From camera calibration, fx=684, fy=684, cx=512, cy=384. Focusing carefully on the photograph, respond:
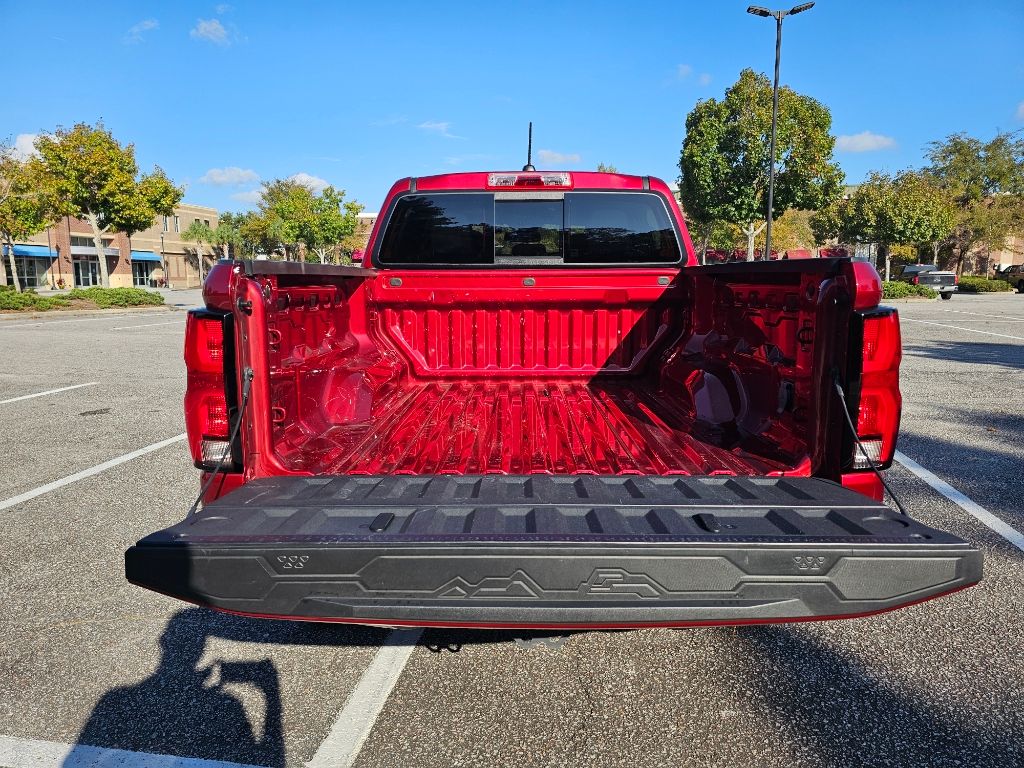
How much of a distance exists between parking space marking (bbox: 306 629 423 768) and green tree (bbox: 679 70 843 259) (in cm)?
3436

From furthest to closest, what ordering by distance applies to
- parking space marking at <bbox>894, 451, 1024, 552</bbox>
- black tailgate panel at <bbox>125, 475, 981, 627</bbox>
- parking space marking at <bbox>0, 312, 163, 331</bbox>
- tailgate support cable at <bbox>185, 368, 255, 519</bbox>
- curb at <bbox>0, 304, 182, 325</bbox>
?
curb at <bbox>0, 304, 182, 325</bbox>, parking space marking at <bbox>0, 312, 163, 331</bbox>, parking space marking at <bbox>894, 451, 1024, 552</bbox>, tailgate support cable at <bbox>185, 368, 255, 519</bbox>, black tailgate panel at <bbox>125, 475, 981, 627</bbox>

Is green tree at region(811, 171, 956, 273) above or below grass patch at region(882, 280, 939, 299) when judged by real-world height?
above

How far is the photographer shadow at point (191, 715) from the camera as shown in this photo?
2379 mm

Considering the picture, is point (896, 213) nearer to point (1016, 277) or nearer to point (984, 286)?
point (984, 286)

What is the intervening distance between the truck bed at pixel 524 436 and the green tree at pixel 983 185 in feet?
190

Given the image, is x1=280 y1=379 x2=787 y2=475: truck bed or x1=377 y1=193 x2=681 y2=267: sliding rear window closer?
x1=280 y1=379 x2=787 y2=475: truck bed

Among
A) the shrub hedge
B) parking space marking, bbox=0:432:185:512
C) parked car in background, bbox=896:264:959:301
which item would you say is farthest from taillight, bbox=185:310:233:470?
parked car in background, bbox=896:264:959:301

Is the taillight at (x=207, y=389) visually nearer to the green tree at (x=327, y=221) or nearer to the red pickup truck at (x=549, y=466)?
the red pickup truck at (x=549, y=466)

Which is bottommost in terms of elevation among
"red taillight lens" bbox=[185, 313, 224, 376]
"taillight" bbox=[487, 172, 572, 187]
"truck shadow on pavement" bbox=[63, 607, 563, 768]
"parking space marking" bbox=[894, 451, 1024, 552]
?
"truck shadow on pavement" bbox=[63, 607, 563, 768]

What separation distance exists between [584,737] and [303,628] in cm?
148

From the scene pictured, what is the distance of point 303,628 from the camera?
323 centimetres

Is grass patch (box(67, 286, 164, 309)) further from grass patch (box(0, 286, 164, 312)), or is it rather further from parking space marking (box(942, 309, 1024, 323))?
parking space marking (box(942, 309, 1024, 323))

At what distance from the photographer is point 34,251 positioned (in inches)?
2183

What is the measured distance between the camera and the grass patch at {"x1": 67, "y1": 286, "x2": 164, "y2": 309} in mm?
28411
